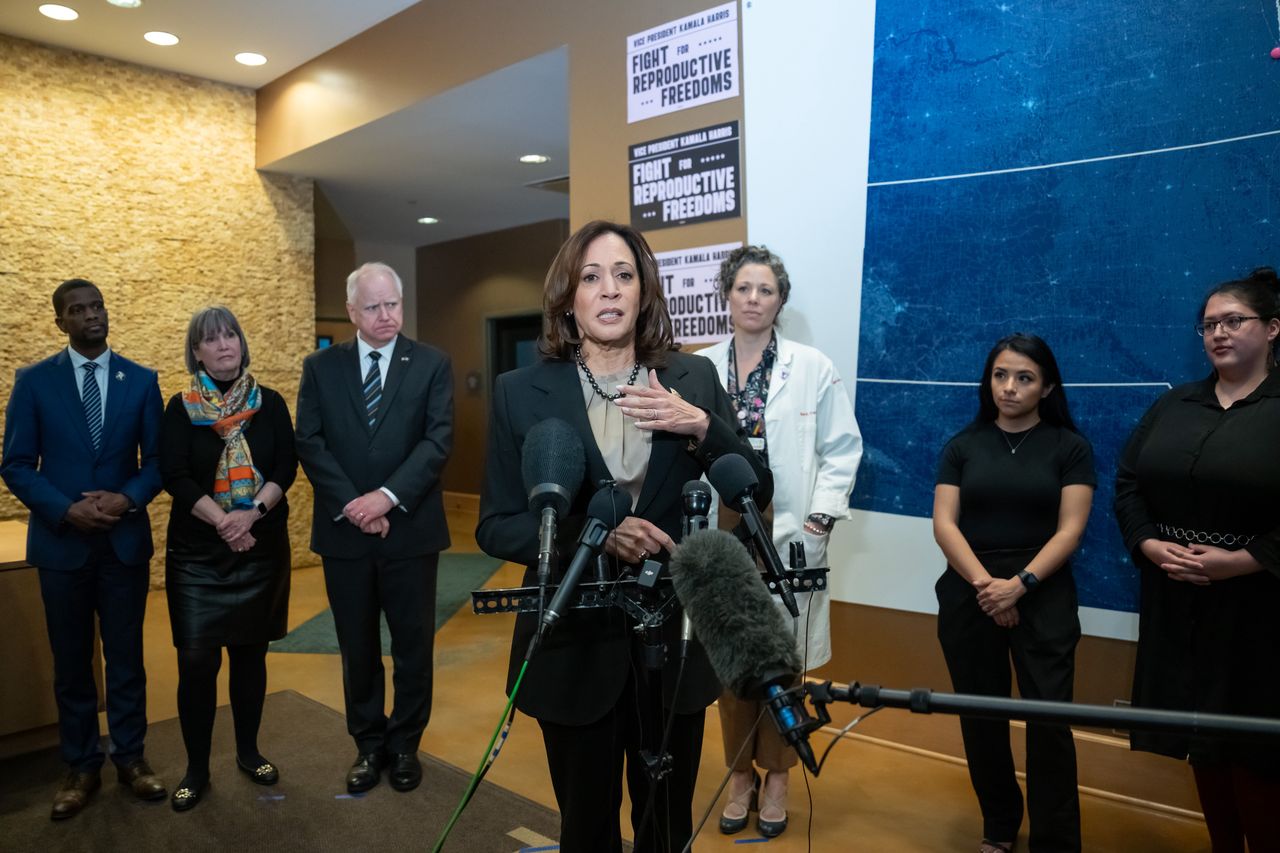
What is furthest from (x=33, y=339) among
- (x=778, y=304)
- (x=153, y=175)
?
(x=778, y=304)

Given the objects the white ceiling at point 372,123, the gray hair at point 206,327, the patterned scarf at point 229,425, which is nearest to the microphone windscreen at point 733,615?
the patterned scarf at point 229,425

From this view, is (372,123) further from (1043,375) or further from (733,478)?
(733,478)

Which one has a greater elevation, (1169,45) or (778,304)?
(1169,45)

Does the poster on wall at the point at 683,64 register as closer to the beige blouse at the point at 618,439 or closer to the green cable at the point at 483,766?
the beige blouse at the point at 618,439

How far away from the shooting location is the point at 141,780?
10.1ft

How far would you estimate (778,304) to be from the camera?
305cm

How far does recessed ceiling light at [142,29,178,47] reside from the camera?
19.3ft

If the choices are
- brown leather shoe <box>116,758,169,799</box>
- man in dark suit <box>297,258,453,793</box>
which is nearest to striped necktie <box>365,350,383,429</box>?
man in dark suit <box>297,258,453,793</box>

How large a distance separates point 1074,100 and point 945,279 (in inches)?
27.7

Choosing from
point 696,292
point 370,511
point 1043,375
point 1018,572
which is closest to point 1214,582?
point 1018,572

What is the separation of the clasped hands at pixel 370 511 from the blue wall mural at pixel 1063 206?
1819 mm

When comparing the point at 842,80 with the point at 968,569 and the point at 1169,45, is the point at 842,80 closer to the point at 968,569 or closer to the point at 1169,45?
the point at 1169,45

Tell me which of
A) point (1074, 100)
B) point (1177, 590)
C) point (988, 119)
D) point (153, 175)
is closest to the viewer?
point (1177, 590)

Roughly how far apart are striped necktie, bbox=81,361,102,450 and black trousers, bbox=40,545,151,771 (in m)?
0.38
